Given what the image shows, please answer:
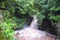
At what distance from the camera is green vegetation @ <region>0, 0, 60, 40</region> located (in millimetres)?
3895

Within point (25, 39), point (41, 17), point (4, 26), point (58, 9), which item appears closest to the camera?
point (4, 26)

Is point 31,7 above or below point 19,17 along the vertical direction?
above

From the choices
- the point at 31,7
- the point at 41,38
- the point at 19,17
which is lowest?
the point at 41,38

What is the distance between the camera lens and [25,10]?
13945mm

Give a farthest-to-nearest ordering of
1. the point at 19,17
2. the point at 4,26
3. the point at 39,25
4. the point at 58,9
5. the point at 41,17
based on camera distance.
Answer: the point at 19,17 → the point at 39,25 → the point at 41,17 → the point at 58,9 → the point at 4,26

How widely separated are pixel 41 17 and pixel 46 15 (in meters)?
0.43

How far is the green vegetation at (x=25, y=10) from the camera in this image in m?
3.90

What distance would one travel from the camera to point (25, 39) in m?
10.8

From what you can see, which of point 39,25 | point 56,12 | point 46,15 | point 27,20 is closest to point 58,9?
point 56,12

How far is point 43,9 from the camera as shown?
12.3 metres

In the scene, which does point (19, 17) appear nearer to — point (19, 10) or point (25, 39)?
point (19, 10)

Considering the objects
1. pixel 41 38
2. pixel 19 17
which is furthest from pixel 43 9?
pixel 19 17

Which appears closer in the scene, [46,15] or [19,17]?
[46,15]

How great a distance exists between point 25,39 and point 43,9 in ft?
9.91
